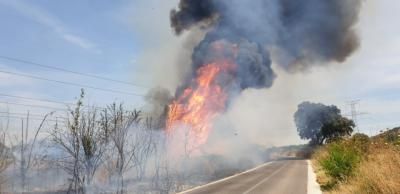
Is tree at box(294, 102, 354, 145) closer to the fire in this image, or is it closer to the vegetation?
the fire

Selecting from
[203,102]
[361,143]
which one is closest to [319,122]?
[203,102]

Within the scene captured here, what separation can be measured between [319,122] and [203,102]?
62.9 metres

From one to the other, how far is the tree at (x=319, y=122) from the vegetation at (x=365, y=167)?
72.0 metres

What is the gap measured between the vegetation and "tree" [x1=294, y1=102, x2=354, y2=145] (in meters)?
72.0

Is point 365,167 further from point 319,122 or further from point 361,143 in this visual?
point 319,122

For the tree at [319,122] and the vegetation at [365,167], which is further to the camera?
the tree at [319,122]

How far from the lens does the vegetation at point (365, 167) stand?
13.5 metres

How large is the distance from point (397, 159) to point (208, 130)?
3497 cm

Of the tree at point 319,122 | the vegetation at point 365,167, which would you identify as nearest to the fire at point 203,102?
the vegetation at point 365,167

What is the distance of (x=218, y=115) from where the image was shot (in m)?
50.0

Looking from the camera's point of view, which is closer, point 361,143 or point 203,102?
point 361,143

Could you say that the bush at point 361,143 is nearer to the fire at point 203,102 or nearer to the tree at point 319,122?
the fire at point 203,102

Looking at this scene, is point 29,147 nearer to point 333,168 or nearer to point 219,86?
point 333,168

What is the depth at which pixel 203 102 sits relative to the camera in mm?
47281
